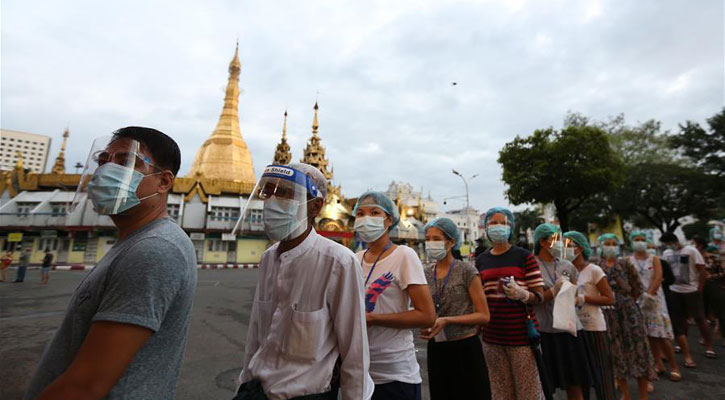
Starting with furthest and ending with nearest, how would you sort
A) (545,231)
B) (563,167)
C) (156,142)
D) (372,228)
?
(563,167) → (545,231) → (372,228) → (156,142)

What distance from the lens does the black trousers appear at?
8.32 feet

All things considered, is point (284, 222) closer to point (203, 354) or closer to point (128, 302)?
point (128, 302)

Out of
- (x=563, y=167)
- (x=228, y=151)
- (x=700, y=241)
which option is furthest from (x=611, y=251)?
(x=228, y=151)

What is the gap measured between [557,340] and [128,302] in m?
3.63

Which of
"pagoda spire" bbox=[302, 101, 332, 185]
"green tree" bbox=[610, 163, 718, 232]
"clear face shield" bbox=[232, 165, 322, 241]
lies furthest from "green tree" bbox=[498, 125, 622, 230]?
"clear face shield" bbox=[232, 165, 322, 241]

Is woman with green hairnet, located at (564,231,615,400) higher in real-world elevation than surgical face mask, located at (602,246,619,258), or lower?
lower

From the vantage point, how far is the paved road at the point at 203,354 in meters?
3.89

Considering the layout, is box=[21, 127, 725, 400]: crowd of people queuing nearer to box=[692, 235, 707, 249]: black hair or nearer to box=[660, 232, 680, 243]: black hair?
box=[660, 232, 680, 243]: black hair

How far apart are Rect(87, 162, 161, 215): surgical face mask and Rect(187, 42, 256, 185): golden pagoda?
33517mm

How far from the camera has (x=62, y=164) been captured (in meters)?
31.2

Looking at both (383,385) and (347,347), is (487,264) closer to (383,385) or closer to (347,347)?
(383,385)

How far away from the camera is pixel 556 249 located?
3.69 meters

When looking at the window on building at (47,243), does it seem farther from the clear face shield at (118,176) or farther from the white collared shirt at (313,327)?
the white collared shirt at (313,327)

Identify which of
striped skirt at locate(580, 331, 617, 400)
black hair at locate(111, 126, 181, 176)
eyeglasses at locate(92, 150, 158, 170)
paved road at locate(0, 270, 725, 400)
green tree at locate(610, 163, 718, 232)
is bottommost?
paved road at locate(0, 270, 725, 400)
